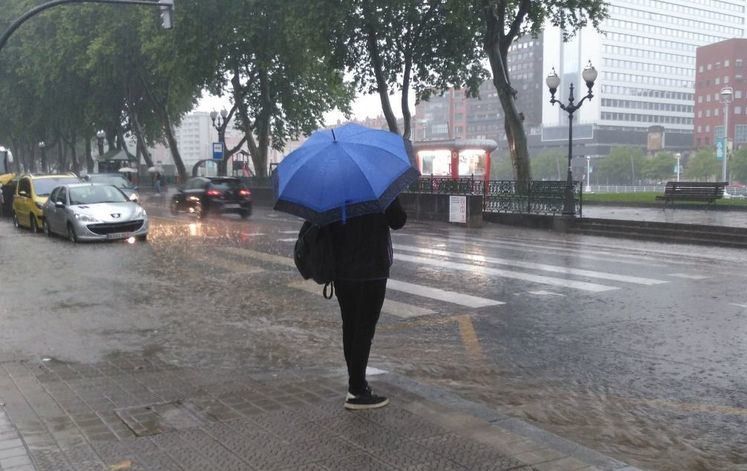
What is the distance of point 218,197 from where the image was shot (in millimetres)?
26594

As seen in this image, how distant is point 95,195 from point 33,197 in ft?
13.4

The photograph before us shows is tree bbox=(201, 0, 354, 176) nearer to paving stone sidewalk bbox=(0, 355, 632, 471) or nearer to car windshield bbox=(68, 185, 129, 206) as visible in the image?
car windshield bbox=(68, 185, 129, 206)

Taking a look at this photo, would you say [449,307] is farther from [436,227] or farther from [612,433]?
[436,227]

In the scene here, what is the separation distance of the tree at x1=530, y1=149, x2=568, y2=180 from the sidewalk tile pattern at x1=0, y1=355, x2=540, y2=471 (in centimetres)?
11040

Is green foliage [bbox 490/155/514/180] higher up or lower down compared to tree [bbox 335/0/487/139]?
lower down

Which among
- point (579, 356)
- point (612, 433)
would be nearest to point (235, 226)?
point (579, 356)

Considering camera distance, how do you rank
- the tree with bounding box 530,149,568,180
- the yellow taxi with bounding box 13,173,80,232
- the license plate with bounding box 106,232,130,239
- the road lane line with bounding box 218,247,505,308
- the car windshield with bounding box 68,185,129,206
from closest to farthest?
the road lane line with bounding box 218,247,505,308 < the license plate with bounding box 106,232,130,239 < the car windshield with bounding box 68,185,129,206 < the yellow taxi with bounding box 13,173,80,232 < the tree with bounding box 530,149,568,180

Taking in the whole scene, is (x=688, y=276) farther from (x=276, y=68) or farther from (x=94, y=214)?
(x=276, y=68)

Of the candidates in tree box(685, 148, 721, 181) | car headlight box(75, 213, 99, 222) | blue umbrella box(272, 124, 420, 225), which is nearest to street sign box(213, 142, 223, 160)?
car headlight box(75, 213, 99, 222)

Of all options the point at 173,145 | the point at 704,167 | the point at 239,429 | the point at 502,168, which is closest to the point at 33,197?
the point at 239,429

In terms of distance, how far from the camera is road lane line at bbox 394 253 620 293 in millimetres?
10750

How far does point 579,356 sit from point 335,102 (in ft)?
158

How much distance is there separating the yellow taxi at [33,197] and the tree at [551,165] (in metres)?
97.8

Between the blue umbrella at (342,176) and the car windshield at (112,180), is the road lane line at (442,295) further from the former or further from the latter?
the car windshield at (112,180)
